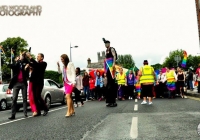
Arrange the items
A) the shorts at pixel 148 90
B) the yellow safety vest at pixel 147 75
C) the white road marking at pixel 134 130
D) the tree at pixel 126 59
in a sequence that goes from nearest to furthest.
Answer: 1. the white road marking at pixel 134 130
2. the shorts at pixel 148 90
3. the yellow safety vest at pixel 147 75
4. the tree at pixel 126 59

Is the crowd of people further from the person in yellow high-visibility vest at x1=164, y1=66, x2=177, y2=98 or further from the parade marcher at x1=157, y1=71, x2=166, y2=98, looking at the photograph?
the parade marcher at x1=157, y1=71, x2=166, y2=98

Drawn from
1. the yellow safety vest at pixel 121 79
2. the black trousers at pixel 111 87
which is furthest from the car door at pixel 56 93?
the black trousers at pixel 111 87

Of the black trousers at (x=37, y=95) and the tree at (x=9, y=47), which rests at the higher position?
the tree at (x=9, y=47)

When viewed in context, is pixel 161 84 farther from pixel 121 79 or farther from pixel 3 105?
pixel 3 105

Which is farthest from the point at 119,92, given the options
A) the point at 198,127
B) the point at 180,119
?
the point at 198,127

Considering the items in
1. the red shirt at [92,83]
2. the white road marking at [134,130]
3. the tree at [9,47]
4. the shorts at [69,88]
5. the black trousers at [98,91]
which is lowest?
the white road marking at [134,130]

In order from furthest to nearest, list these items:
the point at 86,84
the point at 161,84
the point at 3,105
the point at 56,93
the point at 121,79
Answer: the point at 86,84, the point at 121,79, the point at 161,84, the point at 3,105, the point at 56,93

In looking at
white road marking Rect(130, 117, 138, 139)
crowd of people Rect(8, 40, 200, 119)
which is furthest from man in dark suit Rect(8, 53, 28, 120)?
white road marking Rect(130, 117, 138, 139)

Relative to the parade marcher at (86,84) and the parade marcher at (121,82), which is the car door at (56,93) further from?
the parade marcher at (121,82)

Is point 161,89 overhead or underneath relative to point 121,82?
underneath

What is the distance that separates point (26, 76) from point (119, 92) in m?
9.91

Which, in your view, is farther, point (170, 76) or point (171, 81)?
point (170, 76)

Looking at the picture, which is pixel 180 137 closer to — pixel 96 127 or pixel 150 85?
pixel 96 127

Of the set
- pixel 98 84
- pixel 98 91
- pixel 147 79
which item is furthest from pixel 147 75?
pixel 98 91
